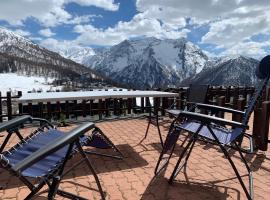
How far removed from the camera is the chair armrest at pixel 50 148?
6.86ft

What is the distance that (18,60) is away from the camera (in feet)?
617

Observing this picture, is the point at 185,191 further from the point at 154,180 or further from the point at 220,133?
the point at 220,133

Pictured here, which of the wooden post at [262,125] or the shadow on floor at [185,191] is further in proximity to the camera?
the wooden post at [262,125]

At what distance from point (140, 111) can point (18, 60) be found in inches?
7515

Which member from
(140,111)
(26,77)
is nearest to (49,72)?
(26,77)

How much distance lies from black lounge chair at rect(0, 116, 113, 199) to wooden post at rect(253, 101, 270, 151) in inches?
125

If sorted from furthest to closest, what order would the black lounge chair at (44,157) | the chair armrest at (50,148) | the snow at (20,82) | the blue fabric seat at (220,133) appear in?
the snow at (20,82) → the blue fabric seat at (220,133) → the black lounge chair at (44,157) → the chair armrest at (50,148)

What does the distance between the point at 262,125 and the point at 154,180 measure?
2.41m

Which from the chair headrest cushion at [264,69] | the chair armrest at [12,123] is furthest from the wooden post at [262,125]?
the chair armrest at [12,123]

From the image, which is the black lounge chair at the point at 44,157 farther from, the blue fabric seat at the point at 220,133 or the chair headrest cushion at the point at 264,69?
the chair headrest cushion at the point at 264,69

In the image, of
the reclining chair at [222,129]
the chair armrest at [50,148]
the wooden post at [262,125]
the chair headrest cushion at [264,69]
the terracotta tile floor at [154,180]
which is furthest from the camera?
the wooden post at [262,125]

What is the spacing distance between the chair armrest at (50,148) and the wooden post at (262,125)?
361 centimetres

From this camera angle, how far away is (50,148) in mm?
2291

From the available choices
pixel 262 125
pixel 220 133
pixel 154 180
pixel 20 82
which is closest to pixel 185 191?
pixel 154 180
